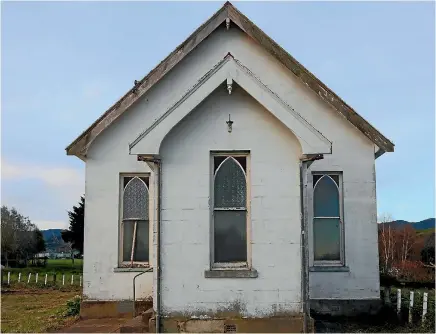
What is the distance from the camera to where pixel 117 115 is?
41.0ft

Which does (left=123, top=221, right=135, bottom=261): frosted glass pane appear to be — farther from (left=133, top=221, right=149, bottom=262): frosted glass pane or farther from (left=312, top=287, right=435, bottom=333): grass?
(left=312, top=287, right=435, bottom=333): grass

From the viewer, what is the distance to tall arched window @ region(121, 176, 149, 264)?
12.9 meters

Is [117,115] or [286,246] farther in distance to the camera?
[117,115]

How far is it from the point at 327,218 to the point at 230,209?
3.84m

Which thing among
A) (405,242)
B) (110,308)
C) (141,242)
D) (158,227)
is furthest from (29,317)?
(405,242)

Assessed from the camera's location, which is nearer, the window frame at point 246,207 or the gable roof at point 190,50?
the window frame at point 246,207

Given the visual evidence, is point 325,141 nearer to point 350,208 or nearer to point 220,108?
point 220,108

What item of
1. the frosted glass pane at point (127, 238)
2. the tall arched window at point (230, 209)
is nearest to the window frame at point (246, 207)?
the tall arched window at point (230, 209)

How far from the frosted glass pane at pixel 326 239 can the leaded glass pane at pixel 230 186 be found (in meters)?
3.48

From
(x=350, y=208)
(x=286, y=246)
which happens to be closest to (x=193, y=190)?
(x=286, y=246)

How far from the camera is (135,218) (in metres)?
12.9

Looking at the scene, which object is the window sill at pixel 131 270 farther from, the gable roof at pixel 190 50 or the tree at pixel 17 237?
the tree at pixel 17 237

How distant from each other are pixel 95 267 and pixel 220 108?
17.6 ft

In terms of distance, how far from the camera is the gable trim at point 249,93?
9.35 metres
